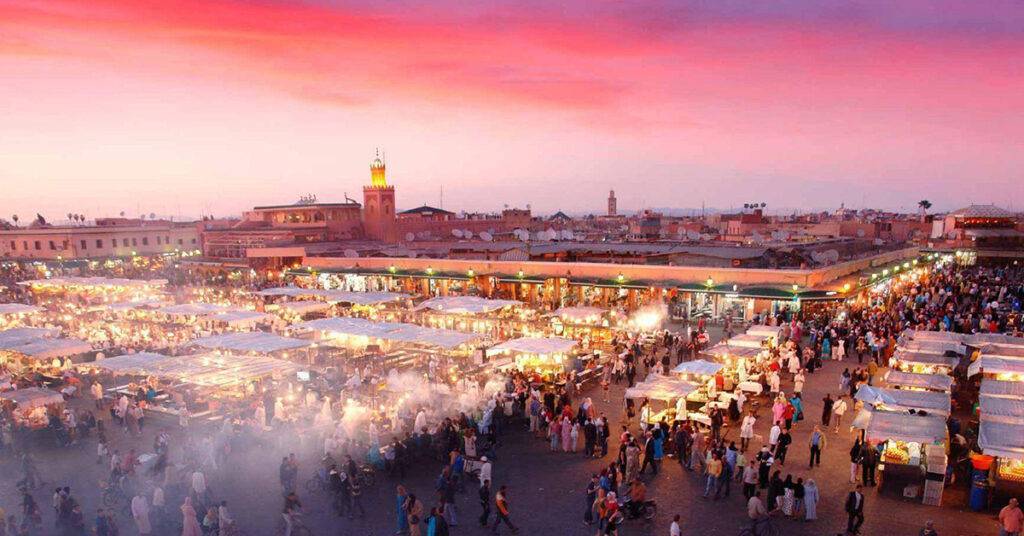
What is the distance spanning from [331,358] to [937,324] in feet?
75.0

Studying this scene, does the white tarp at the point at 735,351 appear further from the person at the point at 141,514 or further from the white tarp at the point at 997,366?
the person at the point at 141,514

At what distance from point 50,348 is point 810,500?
2334 cm

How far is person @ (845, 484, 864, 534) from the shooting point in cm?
1077

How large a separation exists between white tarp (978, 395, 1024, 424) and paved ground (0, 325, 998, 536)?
209cm

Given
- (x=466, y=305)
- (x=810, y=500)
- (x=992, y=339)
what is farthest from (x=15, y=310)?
(x=992, y=339)

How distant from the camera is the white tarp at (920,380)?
1562 centimetres

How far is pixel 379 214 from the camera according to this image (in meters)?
61.3

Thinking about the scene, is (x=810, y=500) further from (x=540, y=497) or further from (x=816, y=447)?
(x=540, y=497)

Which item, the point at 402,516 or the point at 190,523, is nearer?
the point at 190,523

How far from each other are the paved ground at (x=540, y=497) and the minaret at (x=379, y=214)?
4625 cm

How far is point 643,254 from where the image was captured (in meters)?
35.4

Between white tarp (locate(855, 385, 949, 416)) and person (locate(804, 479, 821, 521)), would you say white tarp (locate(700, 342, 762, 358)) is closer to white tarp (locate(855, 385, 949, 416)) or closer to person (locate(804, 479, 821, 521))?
white tarp (locate(855, 385, 949, 416))

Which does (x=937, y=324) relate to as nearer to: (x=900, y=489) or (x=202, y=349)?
(x=900, y=489)

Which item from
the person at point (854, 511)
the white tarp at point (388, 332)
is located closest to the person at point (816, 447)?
the person at point (854, 511)
